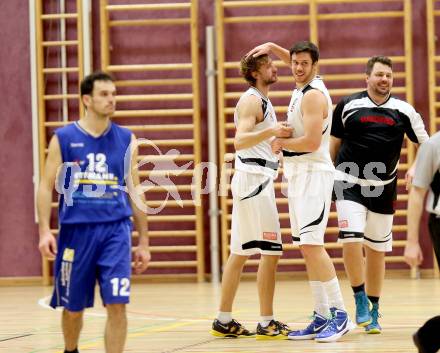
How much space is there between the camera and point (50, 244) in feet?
14.0

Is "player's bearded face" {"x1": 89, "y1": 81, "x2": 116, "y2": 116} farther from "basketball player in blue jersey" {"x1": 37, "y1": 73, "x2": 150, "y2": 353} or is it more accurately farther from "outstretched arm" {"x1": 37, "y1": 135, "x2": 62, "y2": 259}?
"outstretched arm" {"x1": 37, "y1": 135, "x2": 62, "y2": 259}

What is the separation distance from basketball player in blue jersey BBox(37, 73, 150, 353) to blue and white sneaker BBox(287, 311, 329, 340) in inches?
65.4

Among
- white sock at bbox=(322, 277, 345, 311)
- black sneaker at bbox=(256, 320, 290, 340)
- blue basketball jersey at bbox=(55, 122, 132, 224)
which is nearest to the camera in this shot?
blue basketball jersey at bbox=(55, 122, 132, 224)

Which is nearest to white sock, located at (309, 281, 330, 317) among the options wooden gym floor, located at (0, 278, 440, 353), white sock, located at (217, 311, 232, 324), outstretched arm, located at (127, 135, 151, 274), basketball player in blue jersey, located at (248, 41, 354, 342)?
basketball player in blue jersey, located at (248, 41, 354, 342)

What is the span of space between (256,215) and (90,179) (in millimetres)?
1804

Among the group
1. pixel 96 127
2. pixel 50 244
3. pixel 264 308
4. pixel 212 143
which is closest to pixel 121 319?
pixel 50 244

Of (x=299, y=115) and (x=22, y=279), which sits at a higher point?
(x=299, y=115)

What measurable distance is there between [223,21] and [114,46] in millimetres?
1344

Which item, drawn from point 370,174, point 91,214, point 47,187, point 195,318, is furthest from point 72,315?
point 195,318

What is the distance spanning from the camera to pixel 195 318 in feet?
23.0

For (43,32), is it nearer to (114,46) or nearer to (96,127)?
(114,46)

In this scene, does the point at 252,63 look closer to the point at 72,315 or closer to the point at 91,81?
the point at 91,81

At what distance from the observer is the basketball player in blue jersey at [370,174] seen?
19.6 feet

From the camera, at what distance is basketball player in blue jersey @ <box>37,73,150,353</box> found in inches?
168
